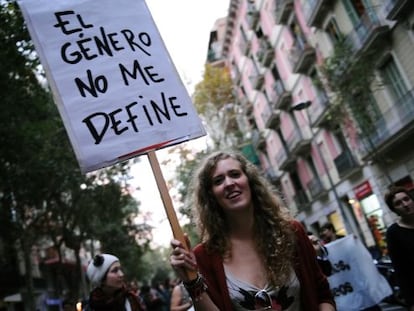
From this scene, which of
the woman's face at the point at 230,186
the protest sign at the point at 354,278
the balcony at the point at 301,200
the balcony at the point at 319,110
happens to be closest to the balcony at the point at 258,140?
the balcony at the point at 301,200

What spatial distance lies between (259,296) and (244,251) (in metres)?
0.33

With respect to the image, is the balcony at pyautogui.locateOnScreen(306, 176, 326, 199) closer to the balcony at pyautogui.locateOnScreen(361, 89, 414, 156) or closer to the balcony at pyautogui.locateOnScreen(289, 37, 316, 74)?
the balcony at pyautogui.locateOnScreen(289, 37, 316, 74)

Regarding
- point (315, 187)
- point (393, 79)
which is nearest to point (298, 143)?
point (315, 187)

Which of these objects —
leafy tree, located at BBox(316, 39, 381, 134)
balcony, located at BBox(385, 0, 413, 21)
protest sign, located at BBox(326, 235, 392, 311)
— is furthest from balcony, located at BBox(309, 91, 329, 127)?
protest sign, located at BBox(326, 235, 392, 311)

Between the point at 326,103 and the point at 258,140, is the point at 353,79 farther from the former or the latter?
the point at 258,140

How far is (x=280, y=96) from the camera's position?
27438 mm

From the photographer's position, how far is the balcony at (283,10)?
936 inches

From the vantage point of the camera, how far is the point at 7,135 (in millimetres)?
13234

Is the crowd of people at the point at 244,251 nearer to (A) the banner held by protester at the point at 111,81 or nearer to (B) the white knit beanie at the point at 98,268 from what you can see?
(A) the banner held by protester at the point at 111,81

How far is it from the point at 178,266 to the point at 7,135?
41.2 feet

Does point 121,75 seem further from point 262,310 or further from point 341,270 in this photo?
point 341,270

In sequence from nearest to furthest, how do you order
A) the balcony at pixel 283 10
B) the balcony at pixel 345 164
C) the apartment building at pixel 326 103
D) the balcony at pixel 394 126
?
1. the balcony at pixel 394 126
2. the apartment building at pixel 326 103
3. the balcony at pixel 345 164
4. the balcony at pixel 283 10

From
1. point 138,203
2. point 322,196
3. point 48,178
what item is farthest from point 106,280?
point 138,203

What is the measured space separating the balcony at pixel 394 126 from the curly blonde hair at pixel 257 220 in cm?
1354
